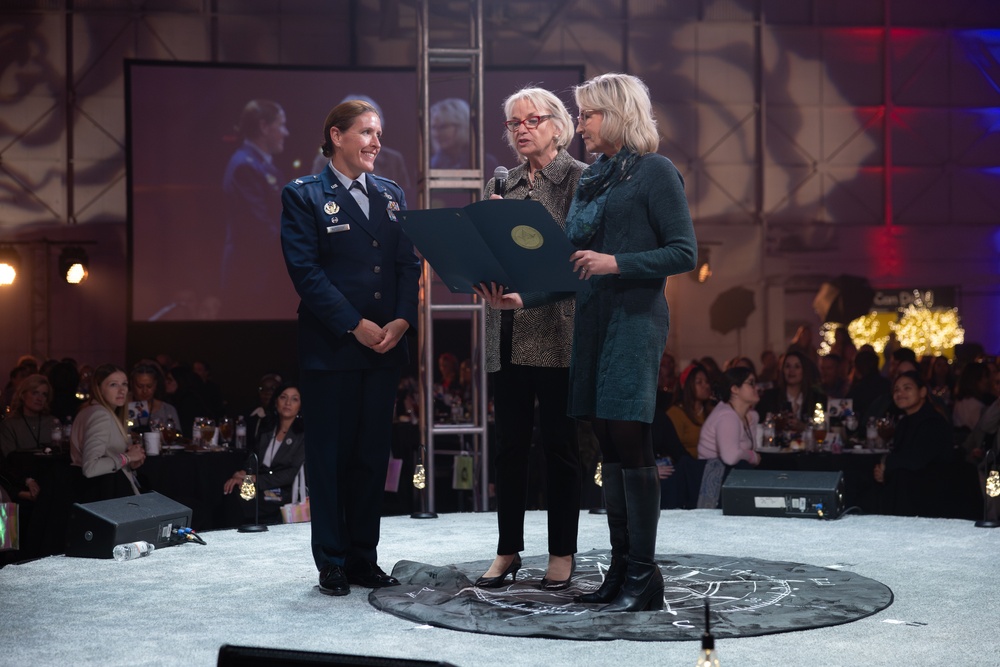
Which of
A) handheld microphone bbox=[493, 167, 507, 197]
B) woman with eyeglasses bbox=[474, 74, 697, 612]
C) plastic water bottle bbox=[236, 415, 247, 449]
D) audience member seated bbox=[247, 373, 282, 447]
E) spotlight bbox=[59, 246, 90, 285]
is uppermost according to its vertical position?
spotlight bbox=[59, 246, 90, 285]

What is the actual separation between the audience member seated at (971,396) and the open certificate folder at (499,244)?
5.53 metres

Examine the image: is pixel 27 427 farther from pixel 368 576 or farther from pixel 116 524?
pixel 368 576

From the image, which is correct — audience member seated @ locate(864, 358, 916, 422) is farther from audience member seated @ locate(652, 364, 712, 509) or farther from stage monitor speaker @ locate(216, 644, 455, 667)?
stage monitor speaker @ locate(216, 644, 455, 667)

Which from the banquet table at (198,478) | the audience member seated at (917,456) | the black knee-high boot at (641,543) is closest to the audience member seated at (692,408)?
the audience member seated at (917,456)

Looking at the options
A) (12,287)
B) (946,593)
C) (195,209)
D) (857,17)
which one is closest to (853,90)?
(857,17)

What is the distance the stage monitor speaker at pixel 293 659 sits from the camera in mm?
1602

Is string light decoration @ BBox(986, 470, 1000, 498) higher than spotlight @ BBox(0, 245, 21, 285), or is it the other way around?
spotlight @ BBox(0, 245, 21, 285)

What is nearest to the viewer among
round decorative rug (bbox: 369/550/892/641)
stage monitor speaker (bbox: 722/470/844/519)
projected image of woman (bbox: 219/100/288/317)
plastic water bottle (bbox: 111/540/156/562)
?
round decorative rug (bbox: 369/550/892/641)

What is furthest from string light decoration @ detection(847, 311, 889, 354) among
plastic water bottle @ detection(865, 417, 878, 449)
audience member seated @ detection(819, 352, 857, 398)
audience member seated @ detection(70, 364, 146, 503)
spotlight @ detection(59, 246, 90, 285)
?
audience member seated @ detection(70, 364, 146, 503)

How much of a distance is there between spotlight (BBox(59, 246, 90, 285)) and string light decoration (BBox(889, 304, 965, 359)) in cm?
942

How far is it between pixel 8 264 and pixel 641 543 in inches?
445

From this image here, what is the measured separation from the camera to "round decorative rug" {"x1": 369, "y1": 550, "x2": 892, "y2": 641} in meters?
2.71

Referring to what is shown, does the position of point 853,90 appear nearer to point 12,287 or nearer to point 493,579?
point 12,287

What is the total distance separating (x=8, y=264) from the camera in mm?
12570
